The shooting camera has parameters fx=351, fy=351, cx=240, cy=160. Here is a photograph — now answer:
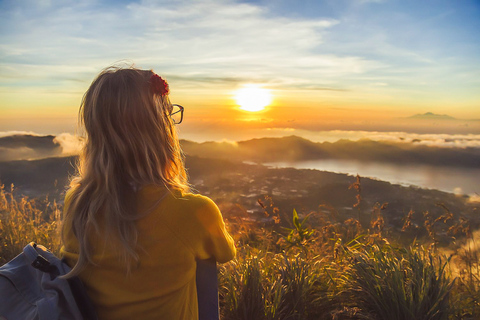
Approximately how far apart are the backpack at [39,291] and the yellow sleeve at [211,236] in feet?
1.78

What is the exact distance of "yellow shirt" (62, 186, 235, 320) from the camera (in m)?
1.56

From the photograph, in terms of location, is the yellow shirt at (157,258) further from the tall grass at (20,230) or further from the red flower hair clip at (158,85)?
the tall grass at (20,230)

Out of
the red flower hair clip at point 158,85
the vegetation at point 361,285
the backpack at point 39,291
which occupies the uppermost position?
the red flower hair clip at point 158,85

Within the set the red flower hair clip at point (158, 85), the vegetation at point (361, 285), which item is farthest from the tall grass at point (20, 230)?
the red flower hair clip at point (158, 85)

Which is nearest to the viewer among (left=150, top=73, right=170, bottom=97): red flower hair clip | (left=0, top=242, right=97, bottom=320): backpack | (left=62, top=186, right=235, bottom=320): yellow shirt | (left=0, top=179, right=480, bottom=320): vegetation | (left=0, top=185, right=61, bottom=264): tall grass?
(left=0, top=242, right=97, bottom=320): backpack

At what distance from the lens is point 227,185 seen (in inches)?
507

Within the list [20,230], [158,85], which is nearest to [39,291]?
[158,85]

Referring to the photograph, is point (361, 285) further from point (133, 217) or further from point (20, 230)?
point (20, 230)

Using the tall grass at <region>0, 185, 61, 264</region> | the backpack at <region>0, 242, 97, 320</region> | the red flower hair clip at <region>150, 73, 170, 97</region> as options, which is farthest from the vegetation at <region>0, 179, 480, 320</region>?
the tall grass at <region>0, 185, 61, 264</region>

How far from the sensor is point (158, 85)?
1.79m

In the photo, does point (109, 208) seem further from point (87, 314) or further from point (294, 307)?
point (294, 307)

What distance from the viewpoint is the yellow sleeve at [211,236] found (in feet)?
5.19

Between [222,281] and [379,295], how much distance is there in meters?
1.34

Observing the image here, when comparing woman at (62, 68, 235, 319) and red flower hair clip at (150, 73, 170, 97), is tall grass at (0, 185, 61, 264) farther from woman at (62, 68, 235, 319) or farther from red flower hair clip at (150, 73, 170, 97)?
red flower hair clip at (150, 73, 170, 97)
